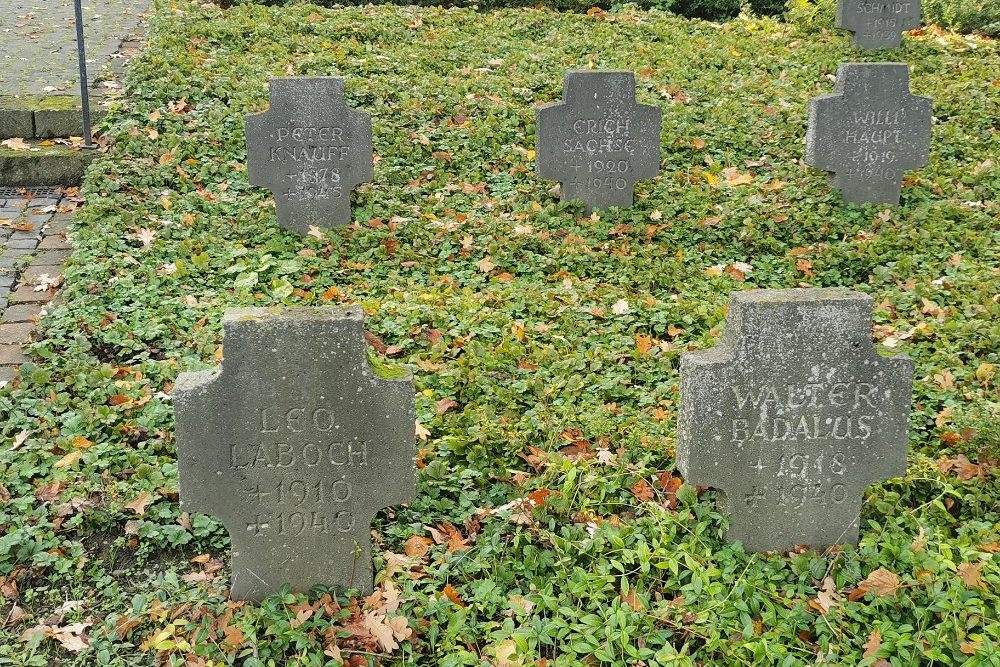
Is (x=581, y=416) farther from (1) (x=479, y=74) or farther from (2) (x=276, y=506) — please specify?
(1) (x=479, y=74)

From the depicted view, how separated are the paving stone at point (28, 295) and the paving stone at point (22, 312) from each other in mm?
73

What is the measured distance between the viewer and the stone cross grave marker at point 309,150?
25.5 feet

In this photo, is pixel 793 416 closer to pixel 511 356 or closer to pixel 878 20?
pixel 511 356

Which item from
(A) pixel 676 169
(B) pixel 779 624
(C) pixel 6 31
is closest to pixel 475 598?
(B) pixel 779 624

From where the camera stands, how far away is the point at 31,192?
8836mm

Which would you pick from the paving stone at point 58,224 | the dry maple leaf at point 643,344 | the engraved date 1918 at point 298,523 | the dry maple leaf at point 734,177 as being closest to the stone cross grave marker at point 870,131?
the dry maple leaf at point 734,177

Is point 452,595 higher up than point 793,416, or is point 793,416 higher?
point 793,416

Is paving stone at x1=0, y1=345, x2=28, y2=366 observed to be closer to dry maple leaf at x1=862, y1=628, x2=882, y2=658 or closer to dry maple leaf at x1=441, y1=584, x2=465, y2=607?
dry maple leaf at x1=441, y1=584, x2=465, y2=607

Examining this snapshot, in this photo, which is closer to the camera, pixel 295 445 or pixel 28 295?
pixel 295 445

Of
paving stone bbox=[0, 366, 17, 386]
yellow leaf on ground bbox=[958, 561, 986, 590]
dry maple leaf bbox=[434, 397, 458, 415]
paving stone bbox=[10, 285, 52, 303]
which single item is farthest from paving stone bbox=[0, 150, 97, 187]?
yellow leaf on ground bbox=[958, 561, 986, 590]

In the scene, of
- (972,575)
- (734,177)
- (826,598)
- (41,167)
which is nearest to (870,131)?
(734,177)

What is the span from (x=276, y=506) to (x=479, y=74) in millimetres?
8267

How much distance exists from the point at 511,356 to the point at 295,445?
2253 millimetres

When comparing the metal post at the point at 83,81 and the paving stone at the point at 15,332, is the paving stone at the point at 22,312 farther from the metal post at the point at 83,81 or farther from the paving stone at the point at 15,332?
the metal post at the point at 83,81
